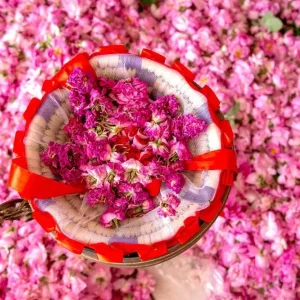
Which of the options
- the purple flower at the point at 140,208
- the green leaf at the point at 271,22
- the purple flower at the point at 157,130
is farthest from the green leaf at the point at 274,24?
the purple flower at the point at 140,208

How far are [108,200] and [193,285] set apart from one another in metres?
0.56

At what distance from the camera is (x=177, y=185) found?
0.84 m

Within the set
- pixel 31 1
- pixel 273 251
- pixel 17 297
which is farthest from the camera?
pixel 31 1

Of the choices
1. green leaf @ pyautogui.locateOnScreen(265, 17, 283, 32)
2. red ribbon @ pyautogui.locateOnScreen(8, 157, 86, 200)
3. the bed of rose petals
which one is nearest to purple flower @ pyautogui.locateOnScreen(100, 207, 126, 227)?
red ribbon @ pyautogui.locateOnScreen(8, 157, 86, 200)

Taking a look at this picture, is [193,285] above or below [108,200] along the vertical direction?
below

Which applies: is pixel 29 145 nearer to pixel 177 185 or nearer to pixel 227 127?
pixel 177 185

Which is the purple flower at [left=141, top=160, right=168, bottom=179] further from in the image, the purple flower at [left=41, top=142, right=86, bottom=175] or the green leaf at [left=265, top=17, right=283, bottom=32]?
the green leaf at [left=265, top=17, right=283, bottom=32]

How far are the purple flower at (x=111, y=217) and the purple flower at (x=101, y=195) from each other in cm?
2

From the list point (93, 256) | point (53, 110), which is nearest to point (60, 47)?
point (53, 110)

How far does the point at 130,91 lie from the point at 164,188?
0.71ft

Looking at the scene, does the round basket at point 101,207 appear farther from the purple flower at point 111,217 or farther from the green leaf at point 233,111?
the green leaf at point 233,111

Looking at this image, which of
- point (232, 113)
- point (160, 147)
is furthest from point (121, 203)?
point (232, 113)

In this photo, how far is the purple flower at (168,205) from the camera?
32.6 inches

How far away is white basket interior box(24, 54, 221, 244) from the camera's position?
83 centimetres
